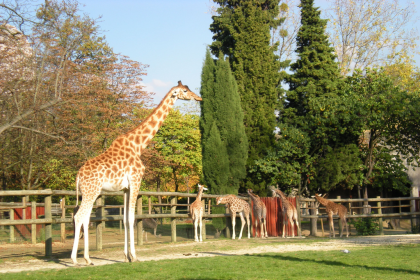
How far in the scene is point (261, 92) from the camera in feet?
72.0

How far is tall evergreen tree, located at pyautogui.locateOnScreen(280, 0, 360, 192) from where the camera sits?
802 inches

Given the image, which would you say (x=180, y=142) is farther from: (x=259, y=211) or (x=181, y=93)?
(x=181, y=93)

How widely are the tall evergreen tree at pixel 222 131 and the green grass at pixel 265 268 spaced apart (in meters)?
10.5

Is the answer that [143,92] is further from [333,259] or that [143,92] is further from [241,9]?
[333,259]

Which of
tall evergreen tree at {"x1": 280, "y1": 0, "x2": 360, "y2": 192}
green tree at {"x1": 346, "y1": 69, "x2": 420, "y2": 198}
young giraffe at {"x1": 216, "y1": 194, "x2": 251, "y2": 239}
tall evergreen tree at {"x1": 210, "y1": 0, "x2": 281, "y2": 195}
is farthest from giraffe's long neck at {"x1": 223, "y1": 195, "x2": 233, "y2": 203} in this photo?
green tree at {"x1": 346, "y1": 69, "x2": 420, "y2": 198}

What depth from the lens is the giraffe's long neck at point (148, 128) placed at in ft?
32.0

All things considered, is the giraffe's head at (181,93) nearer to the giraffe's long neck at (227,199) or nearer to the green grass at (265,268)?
the green grass at (265,268)

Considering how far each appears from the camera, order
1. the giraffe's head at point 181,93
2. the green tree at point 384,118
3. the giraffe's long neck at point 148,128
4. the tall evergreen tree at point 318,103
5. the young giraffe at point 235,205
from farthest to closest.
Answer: the tall evergreen tree at point 318,103
the green tree at point 384,118
the young giraffe at point 235,205
the giraffe's head at point 181,93
the giraffe's long neck at point 148,128

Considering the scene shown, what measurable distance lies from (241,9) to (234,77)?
4068 mm

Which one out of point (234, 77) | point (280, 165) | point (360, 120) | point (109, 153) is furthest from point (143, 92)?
point (109, 153)

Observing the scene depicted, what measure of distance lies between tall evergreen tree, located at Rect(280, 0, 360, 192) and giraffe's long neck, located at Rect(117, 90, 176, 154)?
11.6 metres

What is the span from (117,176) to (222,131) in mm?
11511

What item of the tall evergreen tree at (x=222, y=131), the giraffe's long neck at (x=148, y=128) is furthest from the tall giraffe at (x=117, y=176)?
the tall evergreen tree at (x=222, y=131)

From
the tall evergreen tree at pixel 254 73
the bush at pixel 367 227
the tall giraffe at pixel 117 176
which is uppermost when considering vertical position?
the tall evergreen tree at pixel 254 73
